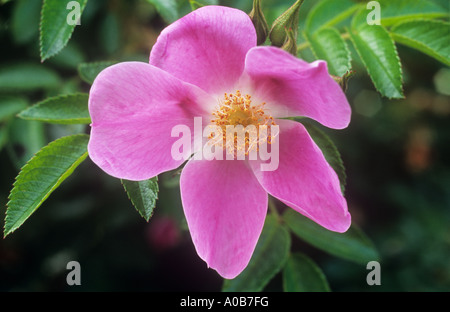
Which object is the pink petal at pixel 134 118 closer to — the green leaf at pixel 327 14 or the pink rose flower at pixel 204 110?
the pink rose flower at pixel 204 110

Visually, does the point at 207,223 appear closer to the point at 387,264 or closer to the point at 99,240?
the point at 99,240

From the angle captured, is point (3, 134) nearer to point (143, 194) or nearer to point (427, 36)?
point (143, 194)

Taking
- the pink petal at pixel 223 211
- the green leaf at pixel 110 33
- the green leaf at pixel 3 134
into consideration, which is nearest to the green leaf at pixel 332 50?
the pink petal at pixel 223 211

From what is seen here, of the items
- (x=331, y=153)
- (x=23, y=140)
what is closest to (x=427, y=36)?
(x=331, y=153)

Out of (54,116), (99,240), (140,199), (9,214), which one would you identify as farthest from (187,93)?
(99,240)

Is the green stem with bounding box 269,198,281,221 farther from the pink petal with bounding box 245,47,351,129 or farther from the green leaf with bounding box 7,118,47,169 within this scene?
the green leaf with bounding box 7,118,47,169
